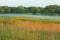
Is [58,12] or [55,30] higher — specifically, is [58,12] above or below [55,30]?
below

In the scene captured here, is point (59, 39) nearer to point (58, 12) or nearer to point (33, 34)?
point (33, 34)

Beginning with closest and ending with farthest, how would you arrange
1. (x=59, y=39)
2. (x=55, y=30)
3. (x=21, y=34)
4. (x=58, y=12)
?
(x=59, y=39) < (x=21, y=34) < (x=55, y=30) < (x=58, y=12)

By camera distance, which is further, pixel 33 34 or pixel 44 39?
pixel 33 34

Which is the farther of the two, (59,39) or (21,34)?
(21,34)

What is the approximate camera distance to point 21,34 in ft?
17.9

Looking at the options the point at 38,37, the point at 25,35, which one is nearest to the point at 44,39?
the point at 38,37

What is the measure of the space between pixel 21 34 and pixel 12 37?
37cm

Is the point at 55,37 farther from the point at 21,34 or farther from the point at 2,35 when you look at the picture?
the point at 2,35

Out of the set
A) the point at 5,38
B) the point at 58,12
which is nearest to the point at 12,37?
the point at 5,38

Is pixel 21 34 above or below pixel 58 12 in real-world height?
above

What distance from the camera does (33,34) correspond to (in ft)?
18.1

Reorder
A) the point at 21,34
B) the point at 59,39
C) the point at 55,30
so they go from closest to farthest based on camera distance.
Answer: the point at 59,39 < the point at 21,34 < the point at 55,30

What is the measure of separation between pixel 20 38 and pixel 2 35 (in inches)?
20.0

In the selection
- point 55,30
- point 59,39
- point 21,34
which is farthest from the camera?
point 55,30
